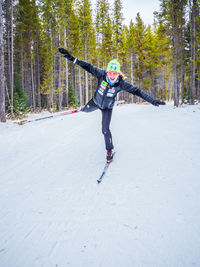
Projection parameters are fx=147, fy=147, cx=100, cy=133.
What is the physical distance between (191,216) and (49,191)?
2.39m

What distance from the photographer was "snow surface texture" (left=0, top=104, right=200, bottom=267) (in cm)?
161

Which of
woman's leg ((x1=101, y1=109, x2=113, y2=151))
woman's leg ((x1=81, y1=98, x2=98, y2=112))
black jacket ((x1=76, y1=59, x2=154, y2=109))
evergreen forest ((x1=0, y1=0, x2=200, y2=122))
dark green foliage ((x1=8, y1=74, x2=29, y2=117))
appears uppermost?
evergreen forest ((x1=0, y1=0, x2=200, y2=122))

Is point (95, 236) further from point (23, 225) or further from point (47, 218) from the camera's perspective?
point (23, 225)

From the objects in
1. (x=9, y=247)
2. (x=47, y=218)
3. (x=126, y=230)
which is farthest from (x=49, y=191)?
(x=126, y=230)

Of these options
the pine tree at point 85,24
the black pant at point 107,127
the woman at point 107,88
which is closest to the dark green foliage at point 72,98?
the pine tree at point 85,24

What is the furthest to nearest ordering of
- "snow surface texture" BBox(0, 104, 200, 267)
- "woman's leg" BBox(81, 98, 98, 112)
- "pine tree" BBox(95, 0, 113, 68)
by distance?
"pine tree" BBox(95, 0, 113, 68)
"woman's leg" BBox(81, 98, 98, 112)
"snow surface texture" BBox(0, 104, 200, 267)

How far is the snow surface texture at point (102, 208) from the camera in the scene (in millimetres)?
1610

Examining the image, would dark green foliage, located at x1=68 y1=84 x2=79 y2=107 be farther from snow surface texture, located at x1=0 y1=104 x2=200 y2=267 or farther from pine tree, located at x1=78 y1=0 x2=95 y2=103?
snow surface texture, located at x1=0 y1=104 x2=200 y2=267

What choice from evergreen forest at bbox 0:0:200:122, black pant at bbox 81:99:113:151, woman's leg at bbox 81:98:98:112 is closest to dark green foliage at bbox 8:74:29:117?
evergreen forest at bbox 0:0:200:122

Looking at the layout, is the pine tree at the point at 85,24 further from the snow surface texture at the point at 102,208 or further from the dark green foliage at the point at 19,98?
the snow surface texture at the point at 102,208

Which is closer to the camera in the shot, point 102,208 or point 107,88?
point 102,208

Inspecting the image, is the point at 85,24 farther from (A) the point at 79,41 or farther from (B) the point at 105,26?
(B) the point at 105,26

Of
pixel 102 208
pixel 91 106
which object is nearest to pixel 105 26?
pixel 91 106

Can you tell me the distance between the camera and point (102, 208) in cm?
233
